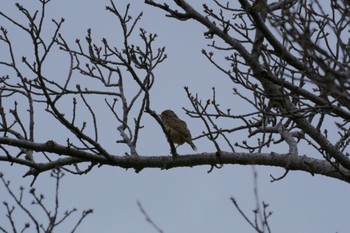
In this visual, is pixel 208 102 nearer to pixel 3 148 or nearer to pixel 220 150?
pixel 220 150

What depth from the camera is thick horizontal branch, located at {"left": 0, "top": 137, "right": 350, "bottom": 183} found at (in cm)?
593

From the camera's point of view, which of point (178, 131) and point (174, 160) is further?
point (178, 131)

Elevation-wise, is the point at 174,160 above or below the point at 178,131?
below

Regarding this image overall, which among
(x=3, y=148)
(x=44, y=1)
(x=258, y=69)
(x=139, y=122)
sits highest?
(x=44, y=1)

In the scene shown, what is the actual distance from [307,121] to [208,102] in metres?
1.12

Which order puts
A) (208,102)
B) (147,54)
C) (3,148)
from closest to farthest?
(3,148) → (147,54) → (208,102)

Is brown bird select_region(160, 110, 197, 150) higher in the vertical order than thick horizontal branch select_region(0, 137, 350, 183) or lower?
higher

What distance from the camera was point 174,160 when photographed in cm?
637

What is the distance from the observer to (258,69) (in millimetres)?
6191

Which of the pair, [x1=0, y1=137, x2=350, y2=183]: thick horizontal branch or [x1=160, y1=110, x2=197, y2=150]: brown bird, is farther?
[x1=160, y1=110, x2=197, y2=150]: brown bird

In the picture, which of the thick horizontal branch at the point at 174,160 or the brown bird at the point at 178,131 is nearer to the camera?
the thick horizontal branch at the point at 174,160

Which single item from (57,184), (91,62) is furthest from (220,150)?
(91,62)

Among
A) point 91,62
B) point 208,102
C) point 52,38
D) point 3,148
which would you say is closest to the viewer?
point 3,148

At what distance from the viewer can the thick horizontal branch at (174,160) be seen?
5.93m
